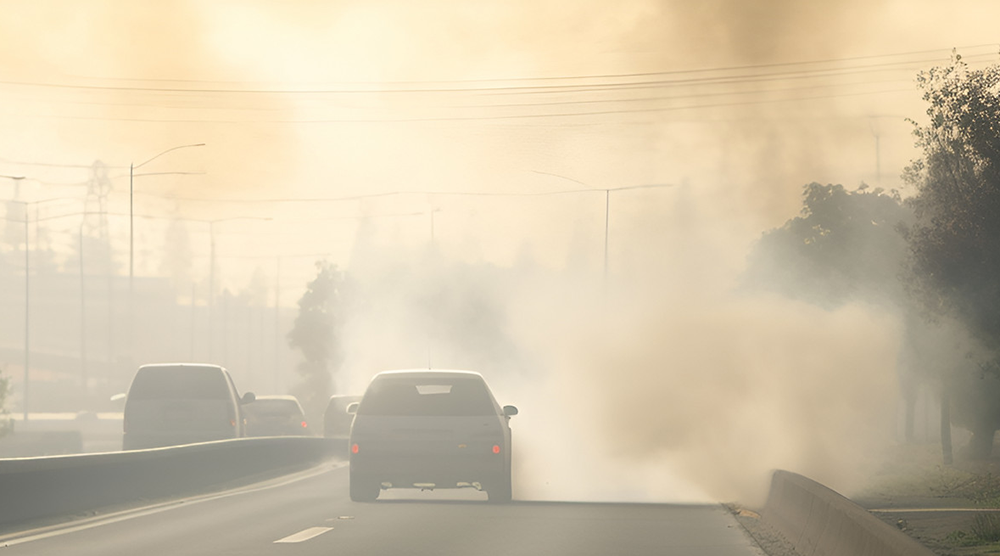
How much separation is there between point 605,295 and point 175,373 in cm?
3808

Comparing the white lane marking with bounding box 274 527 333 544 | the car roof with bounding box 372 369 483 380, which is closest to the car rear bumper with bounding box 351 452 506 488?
the car roof with bounding box 372 369 483 380

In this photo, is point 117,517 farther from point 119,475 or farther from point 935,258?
point 935,258

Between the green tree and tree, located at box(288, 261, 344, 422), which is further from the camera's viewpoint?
tree, located at box(288, 261, 344, 422)

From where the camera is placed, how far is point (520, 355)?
291ft

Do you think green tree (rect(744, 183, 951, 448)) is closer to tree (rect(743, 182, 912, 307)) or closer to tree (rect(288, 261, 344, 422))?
tree (rect(743, 182, 912, 307))

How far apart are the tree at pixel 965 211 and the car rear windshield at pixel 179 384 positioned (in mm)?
12888

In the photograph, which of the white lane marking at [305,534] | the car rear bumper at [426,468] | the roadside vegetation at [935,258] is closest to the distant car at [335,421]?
the roadside vegetation at [935,258]

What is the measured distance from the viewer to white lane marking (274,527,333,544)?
1323cm

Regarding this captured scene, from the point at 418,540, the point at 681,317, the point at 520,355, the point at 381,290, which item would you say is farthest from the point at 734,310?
the point at 381,290

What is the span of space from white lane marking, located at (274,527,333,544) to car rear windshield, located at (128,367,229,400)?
11638 millimetres

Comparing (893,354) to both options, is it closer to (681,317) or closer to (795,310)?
(795,310)

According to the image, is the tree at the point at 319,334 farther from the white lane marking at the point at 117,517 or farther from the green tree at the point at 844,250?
the white lane marking at the point at 117,517

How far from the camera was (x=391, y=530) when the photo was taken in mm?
14266

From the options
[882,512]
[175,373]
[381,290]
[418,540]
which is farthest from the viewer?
[381,290]
